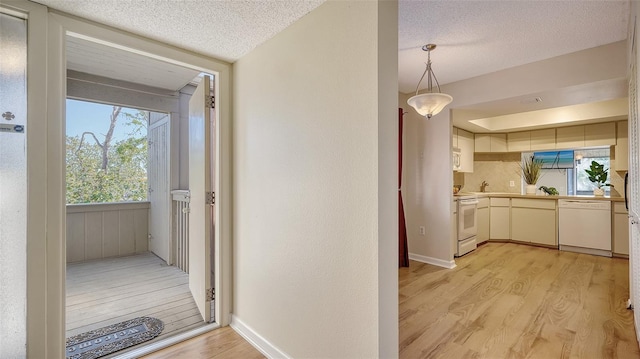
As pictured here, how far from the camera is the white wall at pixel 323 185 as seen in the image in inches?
53.0

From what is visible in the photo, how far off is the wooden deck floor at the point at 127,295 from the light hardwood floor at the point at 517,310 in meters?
1.94

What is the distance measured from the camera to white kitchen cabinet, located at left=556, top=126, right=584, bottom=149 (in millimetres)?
4609

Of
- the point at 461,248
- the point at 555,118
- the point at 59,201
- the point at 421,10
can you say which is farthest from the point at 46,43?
the point at 555,118

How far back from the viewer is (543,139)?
16.4 ft

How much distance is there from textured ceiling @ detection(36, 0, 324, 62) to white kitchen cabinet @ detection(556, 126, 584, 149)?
5.17 meters

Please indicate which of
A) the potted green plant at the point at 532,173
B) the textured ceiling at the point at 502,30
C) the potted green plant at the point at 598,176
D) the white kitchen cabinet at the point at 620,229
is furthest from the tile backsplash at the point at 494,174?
the textured ceiling at the point at 502,30

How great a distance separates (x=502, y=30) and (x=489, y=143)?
11.4 ft

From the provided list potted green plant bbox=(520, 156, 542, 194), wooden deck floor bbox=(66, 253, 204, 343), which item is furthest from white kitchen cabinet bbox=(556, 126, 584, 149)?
wooden deck floor bbox=(66, 253, 204, 343)

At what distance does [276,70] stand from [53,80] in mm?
1281

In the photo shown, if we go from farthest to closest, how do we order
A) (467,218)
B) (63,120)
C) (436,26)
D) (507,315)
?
(467,218) < (507,315) < (436,26) < (63,120)

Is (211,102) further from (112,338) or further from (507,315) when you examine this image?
(507,315)

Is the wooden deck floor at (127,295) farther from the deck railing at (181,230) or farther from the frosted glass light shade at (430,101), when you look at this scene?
the frosted glass light shade at (430,101)

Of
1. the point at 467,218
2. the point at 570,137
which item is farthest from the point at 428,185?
the point at 570,137

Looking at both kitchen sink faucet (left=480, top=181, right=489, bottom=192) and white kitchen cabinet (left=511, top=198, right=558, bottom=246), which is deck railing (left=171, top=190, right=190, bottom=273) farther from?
kitchen sink faucet (left=480, top=181, right=489, bottom=192)
